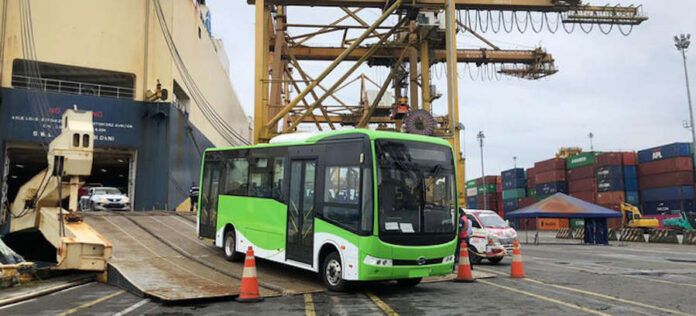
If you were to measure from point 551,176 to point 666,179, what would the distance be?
1108 cm

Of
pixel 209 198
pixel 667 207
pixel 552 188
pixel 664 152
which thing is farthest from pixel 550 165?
pixel 209 198

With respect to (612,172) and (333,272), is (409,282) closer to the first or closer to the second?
(333,272)

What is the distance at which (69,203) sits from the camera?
41.2 feet

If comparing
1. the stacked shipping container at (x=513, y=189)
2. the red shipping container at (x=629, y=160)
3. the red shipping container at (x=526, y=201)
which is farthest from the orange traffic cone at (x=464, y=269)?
the stacked shipping container at (x=513, y=189)

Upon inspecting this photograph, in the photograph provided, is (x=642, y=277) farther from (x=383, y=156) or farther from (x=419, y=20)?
(x=419, y=20)

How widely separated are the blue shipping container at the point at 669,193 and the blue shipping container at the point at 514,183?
14643 mm

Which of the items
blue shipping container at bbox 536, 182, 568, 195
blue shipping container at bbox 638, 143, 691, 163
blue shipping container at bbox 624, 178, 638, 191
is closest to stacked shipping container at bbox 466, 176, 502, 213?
blue shipping container at bbox 536, 182, 568, 195

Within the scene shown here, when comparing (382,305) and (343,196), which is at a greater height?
(343,196)

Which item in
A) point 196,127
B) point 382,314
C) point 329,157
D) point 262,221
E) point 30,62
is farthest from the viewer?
point 196,127

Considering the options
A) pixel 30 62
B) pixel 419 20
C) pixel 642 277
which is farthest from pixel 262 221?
pixel 30 62

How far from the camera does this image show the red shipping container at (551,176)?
4869 cm

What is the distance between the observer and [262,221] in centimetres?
1095

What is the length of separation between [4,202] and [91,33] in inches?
370

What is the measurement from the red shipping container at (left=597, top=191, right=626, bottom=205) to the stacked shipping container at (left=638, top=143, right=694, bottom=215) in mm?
1967
